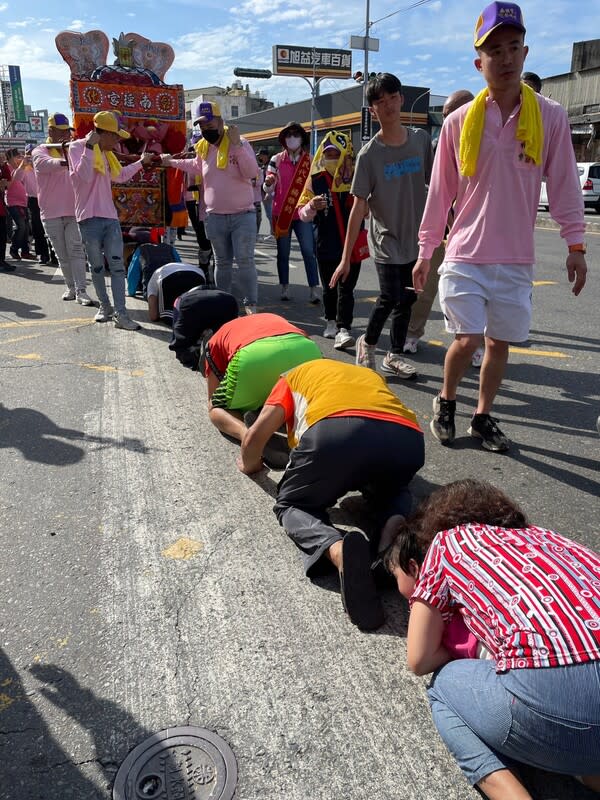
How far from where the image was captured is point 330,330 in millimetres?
5836

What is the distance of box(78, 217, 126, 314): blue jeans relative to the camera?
6191 millimetres

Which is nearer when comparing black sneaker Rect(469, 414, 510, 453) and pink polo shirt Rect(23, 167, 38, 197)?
black sneaker Rect(469, 414, 510, 453)

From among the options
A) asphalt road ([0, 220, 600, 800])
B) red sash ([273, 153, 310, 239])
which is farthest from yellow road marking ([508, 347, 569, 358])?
red sash ([273, 153, 310, 239])

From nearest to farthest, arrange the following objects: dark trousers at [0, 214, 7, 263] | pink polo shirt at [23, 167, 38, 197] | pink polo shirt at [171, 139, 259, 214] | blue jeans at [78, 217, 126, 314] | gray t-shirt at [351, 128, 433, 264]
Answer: gray t-shirt at [351, 128, 433, 264] → pink polo shirt at [171, 139, 259, 214] → blue jeans at [78, 217, 126, 314] → dark trousers at [0, 214, 7, 263] → pink polo shirt at [23, 167, 38, 197]

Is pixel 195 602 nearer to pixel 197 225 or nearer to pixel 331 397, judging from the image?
pixel 331 397

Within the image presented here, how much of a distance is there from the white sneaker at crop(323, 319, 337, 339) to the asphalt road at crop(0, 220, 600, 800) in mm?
1498

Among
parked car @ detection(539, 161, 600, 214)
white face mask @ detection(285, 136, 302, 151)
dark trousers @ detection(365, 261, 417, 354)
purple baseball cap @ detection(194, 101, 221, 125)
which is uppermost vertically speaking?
parked car @ detection(539, 161, 600, 214)

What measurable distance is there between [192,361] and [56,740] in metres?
3.19

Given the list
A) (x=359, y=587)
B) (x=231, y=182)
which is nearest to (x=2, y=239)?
(x=231, y=182)

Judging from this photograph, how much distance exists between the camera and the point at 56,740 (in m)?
1.69

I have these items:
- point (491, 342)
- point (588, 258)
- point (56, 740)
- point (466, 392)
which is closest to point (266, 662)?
point (56, 740)

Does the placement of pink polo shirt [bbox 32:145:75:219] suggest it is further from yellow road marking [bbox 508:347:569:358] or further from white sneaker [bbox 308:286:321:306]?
yellow road marking [bbox 508:347:569:358]

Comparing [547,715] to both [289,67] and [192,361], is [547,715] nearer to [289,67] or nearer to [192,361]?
Result: [192,361]

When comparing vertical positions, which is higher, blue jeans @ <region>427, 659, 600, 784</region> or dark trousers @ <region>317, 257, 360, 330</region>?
dark trousers @ <region>317, 257, 360, 330</region>
